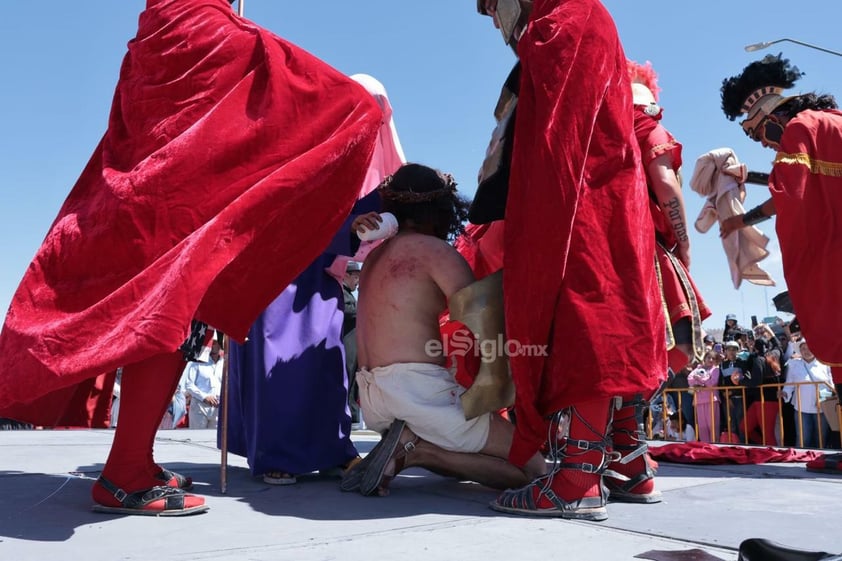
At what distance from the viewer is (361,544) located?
183cm

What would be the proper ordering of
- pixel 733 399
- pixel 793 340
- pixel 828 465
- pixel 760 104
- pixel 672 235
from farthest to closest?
pixel 793 340
pixel 733 399
pixel 760 104
pixel 828 465
pixel 672 235

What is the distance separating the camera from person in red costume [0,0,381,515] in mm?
2018

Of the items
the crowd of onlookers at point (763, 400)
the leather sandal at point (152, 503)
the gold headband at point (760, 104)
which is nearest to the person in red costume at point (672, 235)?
the gold headband at point (760, 104)

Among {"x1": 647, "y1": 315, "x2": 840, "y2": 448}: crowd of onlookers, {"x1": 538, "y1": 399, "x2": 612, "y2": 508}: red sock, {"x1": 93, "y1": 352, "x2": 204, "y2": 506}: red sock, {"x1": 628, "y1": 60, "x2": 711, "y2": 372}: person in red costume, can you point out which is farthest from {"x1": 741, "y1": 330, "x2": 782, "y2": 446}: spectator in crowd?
{"x1": 93, "y1": 352, "x2": 204, "y2": 506}: red sock

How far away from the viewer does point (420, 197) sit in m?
3.01

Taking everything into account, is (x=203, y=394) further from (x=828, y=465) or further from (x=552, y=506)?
(x=552, y=506)

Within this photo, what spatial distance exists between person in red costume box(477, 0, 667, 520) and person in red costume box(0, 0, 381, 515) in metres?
0.59

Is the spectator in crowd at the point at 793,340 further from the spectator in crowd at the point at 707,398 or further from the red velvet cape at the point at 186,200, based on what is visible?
the red velvet cape at the point at 186,200

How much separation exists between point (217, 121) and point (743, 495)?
222cm

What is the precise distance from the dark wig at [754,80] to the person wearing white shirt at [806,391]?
3.65 metres

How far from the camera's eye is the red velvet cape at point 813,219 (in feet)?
12.0

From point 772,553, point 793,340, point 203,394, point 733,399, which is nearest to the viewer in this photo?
point 772,553

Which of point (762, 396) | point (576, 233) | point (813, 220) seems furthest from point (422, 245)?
point (762, 396)

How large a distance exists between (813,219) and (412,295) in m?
2.20
